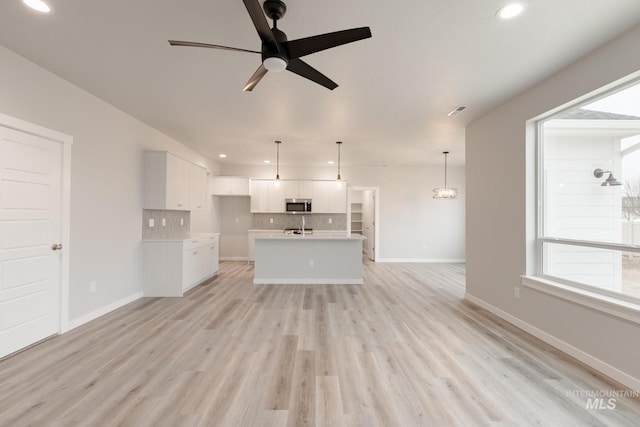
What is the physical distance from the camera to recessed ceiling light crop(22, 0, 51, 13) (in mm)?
1853

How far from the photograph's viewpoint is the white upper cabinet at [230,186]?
24.3 ft

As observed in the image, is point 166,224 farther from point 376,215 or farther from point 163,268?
point 376,215

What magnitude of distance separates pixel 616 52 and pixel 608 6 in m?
0.58

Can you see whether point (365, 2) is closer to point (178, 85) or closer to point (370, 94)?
point (370, 94)

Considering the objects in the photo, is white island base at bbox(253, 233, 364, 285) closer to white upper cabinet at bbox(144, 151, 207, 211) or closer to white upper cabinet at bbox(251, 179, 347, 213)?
white upper cabinet at bbox(144, 151, 207, 211)

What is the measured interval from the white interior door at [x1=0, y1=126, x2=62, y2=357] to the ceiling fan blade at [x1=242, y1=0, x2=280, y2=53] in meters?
2.66

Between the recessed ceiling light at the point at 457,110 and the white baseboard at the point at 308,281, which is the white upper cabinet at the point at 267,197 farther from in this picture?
the recessed ceiling light at the point at 457,110

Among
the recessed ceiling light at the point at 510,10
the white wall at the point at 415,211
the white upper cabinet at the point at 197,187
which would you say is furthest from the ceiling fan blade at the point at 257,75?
the white wall at the point at 415,211

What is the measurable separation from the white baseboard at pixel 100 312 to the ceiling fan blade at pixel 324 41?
377 cm

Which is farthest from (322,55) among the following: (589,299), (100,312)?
(100,312)

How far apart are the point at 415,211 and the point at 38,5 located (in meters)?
7.78

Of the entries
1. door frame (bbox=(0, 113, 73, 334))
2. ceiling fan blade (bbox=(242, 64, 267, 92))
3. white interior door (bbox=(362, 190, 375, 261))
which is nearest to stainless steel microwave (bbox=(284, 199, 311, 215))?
white interior door (bbox=(362, 190, 375, 261))

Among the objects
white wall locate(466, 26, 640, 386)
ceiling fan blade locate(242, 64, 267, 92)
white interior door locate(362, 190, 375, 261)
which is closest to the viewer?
ceiling fan blade locate(242, 64, 267, 92)

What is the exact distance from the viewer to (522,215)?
3141 millimetres
